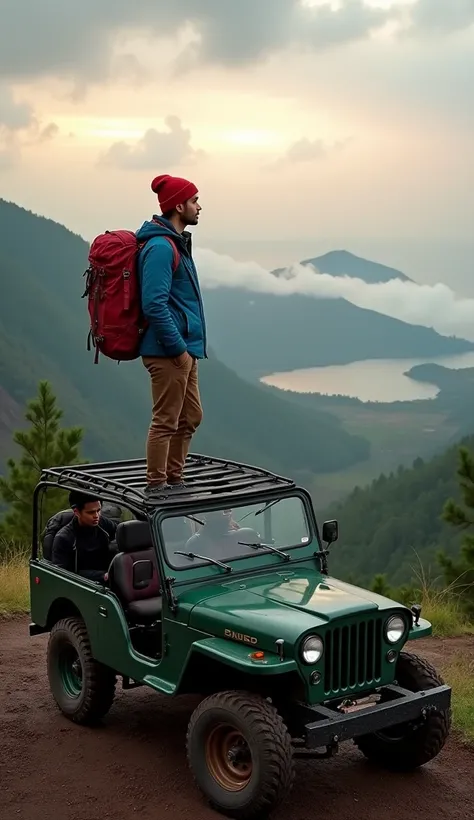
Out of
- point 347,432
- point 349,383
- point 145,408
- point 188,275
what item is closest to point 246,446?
point 145,408

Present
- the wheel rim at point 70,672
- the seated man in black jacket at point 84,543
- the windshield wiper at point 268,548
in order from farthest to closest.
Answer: the seated man in black jacket at point 84,543
the wheel rim at point 70,672
the windshield wiper at point 268,548

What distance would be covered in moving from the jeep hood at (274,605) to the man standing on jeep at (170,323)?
3.15ft

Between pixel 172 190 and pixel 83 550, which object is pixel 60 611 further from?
pixel 172 190

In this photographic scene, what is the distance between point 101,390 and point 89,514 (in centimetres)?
11641

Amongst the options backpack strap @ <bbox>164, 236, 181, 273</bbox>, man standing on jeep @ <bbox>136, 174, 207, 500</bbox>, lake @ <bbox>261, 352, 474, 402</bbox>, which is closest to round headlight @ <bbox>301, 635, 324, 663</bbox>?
man standing on jeep @ <bbox>136, 174, 207, 500</bbox>

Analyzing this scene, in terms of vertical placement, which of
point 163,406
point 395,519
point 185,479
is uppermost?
point 163,406

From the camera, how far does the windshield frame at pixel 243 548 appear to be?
6.74m

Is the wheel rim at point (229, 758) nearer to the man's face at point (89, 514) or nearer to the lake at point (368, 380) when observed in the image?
the man's face at point (89, 514)

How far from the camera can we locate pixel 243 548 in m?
7.09

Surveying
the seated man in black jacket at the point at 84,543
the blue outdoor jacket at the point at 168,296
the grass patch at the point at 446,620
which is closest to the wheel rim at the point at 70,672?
the seated man in black jacket at the point at 84,543

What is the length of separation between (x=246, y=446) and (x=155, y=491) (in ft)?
403

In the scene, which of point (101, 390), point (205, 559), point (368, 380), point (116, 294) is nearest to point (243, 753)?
point (205, 559)

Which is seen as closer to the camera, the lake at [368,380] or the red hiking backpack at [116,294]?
the red hiking backpack at [116,294]

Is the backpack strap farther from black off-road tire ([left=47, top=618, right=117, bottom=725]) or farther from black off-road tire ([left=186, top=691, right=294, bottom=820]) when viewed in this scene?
black off-road tire ([left=186, top=691, right=294, bottom=820])
